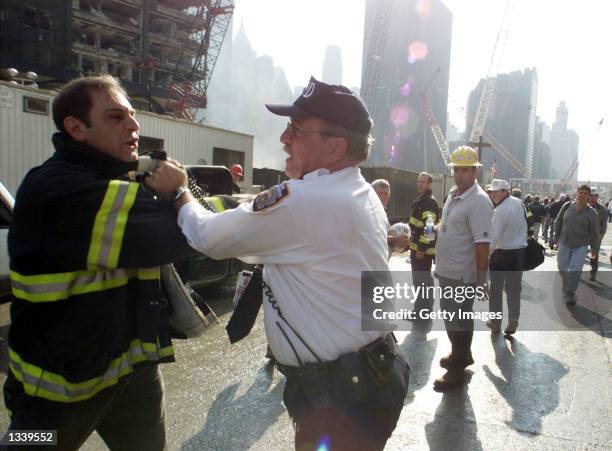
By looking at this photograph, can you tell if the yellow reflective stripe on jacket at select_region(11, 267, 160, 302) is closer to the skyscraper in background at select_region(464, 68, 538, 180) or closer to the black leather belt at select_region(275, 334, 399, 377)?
the black leather belt at select_region(275, 334, 399, 377)

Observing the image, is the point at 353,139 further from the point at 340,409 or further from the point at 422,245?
the point at 422,245

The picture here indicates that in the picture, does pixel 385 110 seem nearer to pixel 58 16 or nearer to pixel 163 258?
pixel 58 16

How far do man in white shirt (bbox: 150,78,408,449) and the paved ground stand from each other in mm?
1651

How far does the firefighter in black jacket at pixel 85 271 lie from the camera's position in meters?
1.35

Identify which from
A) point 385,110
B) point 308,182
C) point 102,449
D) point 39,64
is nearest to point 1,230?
point 102,449

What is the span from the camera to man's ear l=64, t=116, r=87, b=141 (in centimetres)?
155

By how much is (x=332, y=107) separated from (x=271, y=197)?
410 millimetres

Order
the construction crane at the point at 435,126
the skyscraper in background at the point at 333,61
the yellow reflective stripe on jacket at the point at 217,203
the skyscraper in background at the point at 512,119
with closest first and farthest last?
the yellow reflective stripe on jacket at the point at 217,203, the construction crane at the point at 435,126, the skyscraper in background at the point at 512,119, the skyscraper in background at the point at 333,61

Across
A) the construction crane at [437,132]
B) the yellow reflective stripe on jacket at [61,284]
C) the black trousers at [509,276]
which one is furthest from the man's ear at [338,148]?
the construction crane at [437,132]

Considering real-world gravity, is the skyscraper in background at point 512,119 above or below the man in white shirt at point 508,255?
above

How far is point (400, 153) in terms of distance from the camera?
115m

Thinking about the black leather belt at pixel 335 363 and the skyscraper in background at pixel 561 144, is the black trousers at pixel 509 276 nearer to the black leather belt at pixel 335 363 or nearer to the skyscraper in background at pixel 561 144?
the black leather belt at pixel 335 363

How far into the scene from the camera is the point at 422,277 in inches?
255

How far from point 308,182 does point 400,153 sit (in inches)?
4652
